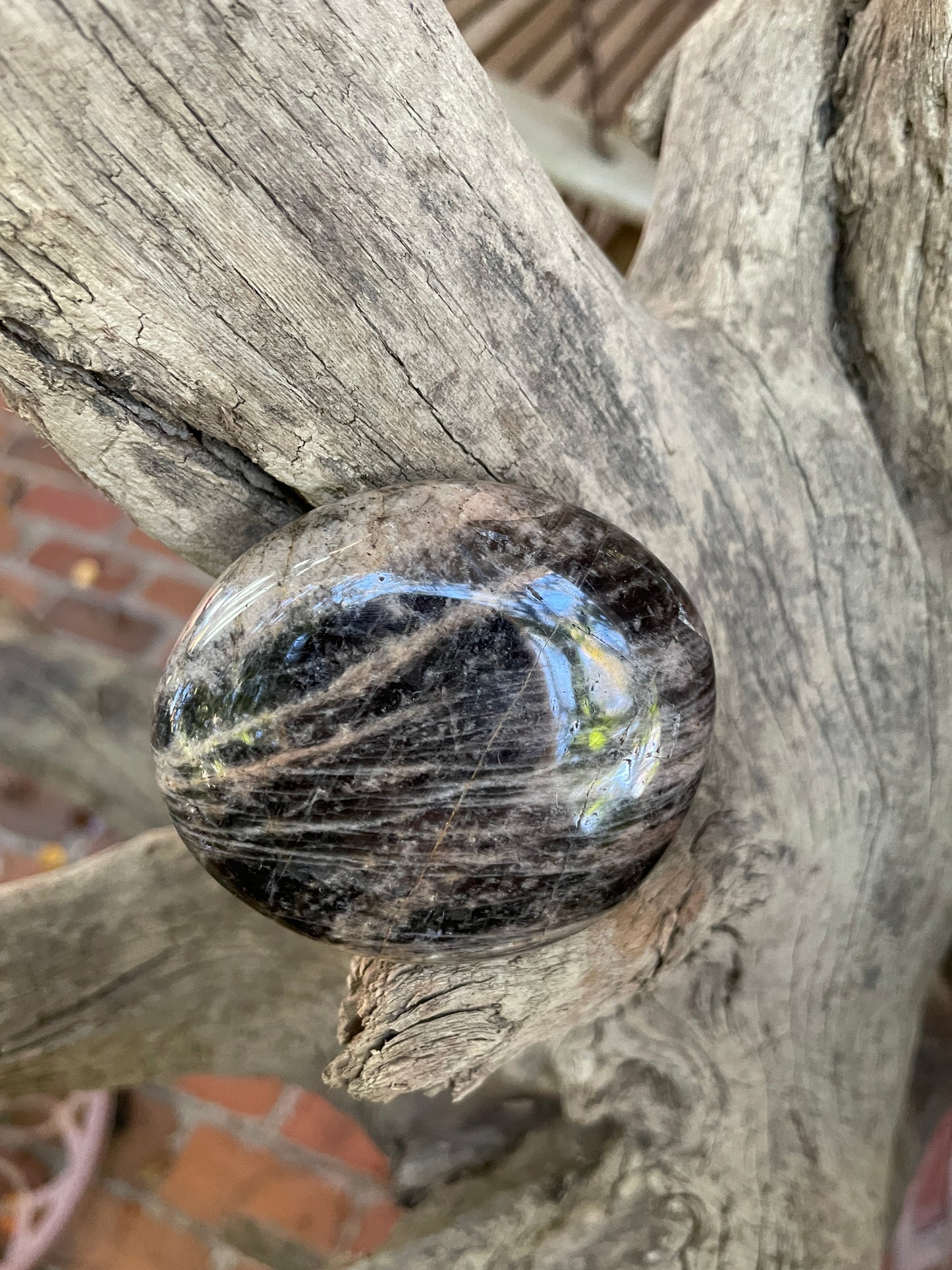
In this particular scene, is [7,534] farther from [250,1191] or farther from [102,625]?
[250,1191]

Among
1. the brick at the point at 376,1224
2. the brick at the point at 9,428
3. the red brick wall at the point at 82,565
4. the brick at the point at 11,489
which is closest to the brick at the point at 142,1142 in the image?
the brick at the point at 376,1224

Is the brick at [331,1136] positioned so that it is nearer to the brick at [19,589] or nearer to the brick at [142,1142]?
the brick at [142,1142]

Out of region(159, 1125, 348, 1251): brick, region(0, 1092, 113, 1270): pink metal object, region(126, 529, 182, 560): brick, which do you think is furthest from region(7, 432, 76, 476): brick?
region(159, 1125, 348, 1251): brick

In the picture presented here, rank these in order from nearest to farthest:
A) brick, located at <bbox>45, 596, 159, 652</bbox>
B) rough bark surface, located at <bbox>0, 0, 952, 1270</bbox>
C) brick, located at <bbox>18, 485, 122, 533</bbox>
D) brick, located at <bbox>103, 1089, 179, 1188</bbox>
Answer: rough bark surface, located at <bbox>0, 0, 952, 1270</bbox>
brick, located at <bbox>103, 1089, 179, 1188</bbox>
brick, located at <bbox>45, 596, 159, 652</bbox>
brick, located at <bbox>18, 485, 122, 533</bbox>

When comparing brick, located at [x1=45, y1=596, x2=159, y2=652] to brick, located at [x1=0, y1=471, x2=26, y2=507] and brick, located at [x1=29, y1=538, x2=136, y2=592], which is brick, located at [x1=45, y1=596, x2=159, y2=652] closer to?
brick, located at [x1=29, y1=538, x2=136, y2=592]

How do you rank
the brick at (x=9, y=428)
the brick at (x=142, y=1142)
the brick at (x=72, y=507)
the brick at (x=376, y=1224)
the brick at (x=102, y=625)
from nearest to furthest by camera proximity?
the brick at (x=376, y=1224) < the brick at (x=142, y=1142) < the brick at (x=102, y=625) < the brick at (x=72, y=507) < the brick at (x=9, y=428)

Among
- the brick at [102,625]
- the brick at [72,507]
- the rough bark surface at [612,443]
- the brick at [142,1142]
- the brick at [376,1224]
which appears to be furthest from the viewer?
the brick at [72,507]

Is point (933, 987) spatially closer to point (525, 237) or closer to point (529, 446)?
point (529, 446)
